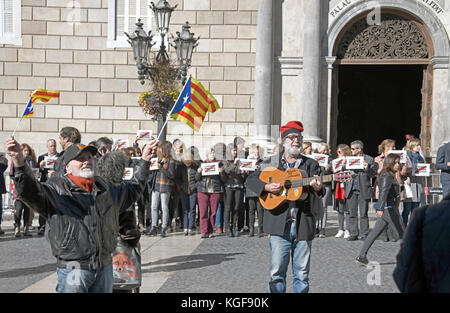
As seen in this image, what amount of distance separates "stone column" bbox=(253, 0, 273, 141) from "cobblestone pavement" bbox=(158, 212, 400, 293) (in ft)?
19.8

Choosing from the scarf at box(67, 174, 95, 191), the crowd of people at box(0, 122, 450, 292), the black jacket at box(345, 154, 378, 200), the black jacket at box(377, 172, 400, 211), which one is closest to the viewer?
the scarf at box(67, 174, 95, 191)

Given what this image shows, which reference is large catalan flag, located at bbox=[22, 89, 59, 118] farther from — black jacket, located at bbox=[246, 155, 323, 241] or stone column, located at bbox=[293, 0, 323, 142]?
black jacket, located at bbox=[246, 155, 323, 241]

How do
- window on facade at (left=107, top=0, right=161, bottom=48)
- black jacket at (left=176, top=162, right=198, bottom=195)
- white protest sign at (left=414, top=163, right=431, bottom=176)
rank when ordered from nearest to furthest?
white protest sign at (left=414, top=163, right=431, bottom=176) < black jacket at (left=176, top=162, right=198, bottom=195) < window on facade at (left=107, top=0, right=161, bottom=48)

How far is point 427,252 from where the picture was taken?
2.65m

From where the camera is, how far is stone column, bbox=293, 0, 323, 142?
16672mm

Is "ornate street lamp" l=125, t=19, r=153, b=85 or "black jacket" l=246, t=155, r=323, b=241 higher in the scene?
"ornate street lamp" l=125, t=19, r=153, b=85

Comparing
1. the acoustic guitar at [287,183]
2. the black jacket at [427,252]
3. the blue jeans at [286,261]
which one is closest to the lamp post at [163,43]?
the acoustic guitar at [287,183]

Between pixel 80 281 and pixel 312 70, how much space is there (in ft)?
43.3

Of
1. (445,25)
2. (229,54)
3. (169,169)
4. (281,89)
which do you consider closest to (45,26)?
(229,54)

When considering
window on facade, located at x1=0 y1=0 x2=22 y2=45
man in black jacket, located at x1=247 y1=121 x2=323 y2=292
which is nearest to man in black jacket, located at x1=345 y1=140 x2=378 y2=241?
man in black jacket, located at x1=247 y1=121 x2=323 y2=292

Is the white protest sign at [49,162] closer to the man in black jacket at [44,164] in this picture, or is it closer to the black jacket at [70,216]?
the man in black jacket at [44,164]

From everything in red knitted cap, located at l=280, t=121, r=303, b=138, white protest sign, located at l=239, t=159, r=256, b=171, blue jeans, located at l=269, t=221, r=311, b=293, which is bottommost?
blue jeans, located at l=269, t=221, r=311, b=293

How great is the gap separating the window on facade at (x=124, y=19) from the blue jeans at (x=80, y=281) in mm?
13680
